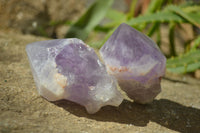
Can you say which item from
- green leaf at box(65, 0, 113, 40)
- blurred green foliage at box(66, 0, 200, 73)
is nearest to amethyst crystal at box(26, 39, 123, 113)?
blurred green foliage at box(66, 0, 200, 73)

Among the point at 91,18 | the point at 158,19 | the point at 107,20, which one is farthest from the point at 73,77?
the point at 107,20

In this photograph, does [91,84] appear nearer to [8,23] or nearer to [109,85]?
[109,85]

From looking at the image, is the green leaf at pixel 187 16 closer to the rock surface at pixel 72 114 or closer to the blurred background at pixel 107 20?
the blurred background at pixel 107 20

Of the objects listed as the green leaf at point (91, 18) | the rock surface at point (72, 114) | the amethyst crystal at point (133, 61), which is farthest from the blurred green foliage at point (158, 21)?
the amethyst crystal at point (133, 61)

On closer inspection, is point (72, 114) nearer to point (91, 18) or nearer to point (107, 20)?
point (91, 18)

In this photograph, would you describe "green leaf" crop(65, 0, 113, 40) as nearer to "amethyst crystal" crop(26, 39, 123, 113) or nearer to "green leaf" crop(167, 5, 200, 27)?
"green leaf" crop(167, 5, 200, 27)
